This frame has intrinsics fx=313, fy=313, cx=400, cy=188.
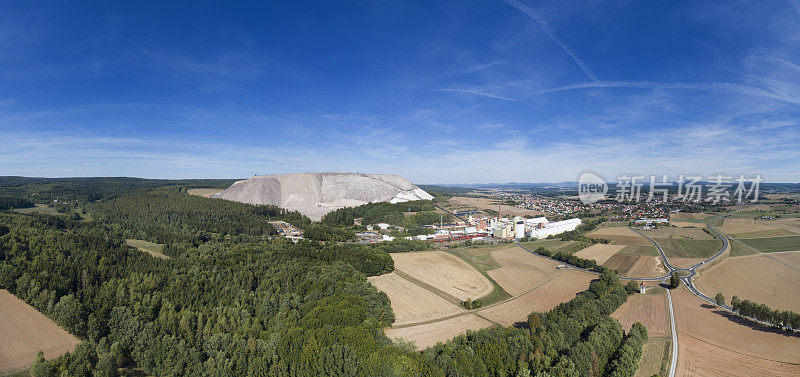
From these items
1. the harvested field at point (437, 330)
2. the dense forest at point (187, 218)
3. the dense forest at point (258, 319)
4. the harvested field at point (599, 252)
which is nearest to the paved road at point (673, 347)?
the dense forest at point (258, 319)

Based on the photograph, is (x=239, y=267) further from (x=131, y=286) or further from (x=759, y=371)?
(x=759, y=371)

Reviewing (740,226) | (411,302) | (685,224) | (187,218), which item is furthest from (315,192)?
(740,226)

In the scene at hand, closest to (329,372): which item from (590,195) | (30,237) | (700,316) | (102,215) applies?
(700,316)

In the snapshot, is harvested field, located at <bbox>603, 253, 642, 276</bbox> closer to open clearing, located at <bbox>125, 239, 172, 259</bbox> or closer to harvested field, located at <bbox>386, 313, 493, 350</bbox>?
harvested field, located at <bbox>386, 313, 493, 350</bbox>

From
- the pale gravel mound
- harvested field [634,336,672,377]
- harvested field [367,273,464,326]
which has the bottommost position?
harvested field [367,273,464,326]

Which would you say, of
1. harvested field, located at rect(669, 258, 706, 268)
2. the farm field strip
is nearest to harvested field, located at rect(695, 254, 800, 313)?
harvested field, located at rect(669, 258, 706, 268)

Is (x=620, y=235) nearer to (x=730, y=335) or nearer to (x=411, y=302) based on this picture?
(x=730, y=335)

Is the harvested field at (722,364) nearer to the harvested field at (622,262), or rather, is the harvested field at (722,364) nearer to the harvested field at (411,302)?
the harvested field at (411,302)
